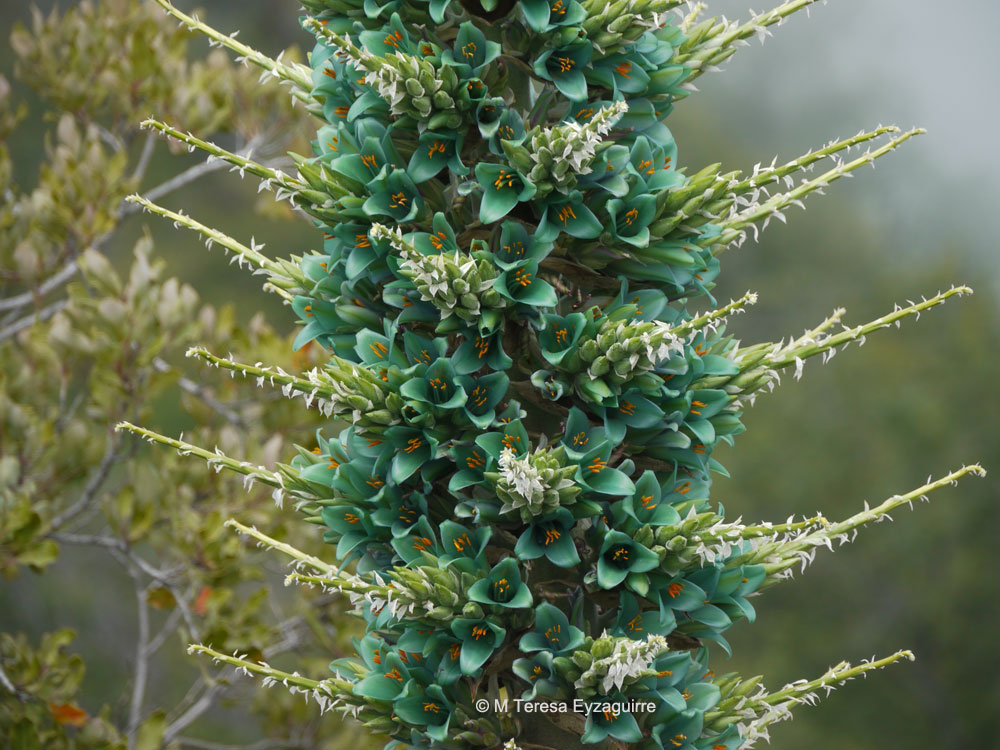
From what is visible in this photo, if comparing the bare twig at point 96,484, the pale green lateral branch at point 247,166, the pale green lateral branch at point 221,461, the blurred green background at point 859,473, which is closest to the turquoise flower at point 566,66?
the pale green lateral branch at point 247,166

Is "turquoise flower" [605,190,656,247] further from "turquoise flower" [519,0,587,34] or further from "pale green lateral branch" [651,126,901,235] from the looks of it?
"turquoise flower" [519,0,587,34]

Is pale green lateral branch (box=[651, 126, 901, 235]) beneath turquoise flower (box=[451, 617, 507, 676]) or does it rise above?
above

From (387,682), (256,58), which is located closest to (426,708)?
(387,682)

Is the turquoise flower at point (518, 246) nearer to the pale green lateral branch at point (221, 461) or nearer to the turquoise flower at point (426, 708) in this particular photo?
the pale green lateral branch at point (221, 461)

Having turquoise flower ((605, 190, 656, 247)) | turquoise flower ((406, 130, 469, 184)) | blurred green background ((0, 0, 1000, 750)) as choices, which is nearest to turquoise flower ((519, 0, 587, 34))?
turquoise flower ((406, 130, 469, 184))

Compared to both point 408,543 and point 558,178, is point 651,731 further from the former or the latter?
point 558,178

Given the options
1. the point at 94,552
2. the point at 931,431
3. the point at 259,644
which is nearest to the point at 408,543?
the point at 259,644
